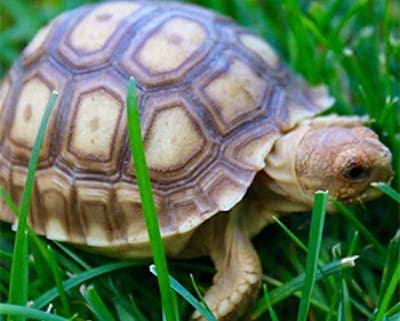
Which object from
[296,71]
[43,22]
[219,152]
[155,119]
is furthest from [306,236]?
[43,22]

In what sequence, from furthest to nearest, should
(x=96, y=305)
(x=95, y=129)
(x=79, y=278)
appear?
(x=95, y=129), (x=79, y=278), (x=96, y=305)

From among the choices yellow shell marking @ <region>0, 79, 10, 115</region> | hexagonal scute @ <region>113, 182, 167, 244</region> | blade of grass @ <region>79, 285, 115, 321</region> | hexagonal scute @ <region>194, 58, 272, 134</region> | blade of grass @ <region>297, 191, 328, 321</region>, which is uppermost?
hexagonal scute @ <region>194, 58, 272, 134</region>

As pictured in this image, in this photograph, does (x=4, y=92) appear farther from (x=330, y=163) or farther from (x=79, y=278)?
(x=330, y=163)

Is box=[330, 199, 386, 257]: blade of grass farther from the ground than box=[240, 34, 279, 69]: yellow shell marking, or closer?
closer

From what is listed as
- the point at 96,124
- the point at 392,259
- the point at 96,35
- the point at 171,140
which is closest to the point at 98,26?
the point at 96,35

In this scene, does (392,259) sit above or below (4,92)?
below

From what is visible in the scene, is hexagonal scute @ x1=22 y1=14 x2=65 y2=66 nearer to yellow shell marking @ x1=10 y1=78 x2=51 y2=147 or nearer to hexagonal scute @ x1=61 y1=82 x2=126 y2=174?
yellow shell marking @ x1=10 y1=78 x2=51 y2=147

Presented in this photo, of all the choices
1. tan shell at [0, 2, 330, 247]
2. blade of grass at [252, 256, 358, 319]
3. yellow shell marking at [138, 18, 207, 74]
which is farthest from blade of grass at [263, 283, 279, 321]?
yellow shell marking at [138, 18, 207, 74]

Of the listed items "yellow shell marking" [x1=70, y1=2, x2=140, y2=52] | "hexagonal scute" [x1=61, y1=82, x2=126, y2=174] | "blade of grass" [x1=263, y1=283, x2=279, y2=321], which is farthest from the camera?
"yellow shell marking" [x1=70, y1=2, x2=140, y2=52]
